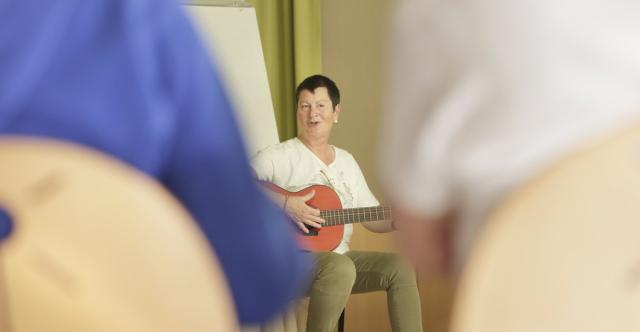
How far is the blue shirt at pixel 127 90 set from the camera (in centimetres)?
66

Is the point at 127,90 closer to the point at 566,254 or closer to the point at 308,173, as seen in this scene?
the point at 566,254

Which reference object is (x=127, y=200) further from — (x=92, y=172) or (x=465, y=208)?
(x=465, y=208)

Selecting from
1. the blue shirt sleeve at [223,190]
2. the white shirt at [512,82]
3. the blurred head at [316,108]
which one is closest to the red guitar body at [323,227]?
the blurred head at [316,108]

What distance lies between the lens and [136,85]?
67 cm

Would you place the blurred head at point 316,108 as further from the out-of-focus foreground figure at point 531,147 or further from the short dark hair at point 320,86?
the out-of-focus foreground figure at point 531,147

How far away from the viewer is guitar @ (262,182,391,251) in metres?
3.15

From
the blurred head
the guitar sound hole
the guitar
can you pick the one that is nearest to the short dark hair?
the blurred head

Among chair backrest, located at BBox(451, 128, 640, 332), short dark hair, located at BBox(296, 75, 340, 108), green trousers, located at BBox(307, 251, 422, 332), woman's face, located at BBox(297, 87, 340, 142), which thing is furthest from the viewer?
short dark hair, located at BBox(296, 75, 340, 108)

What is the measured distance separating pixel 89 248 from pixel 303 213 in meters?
2.47

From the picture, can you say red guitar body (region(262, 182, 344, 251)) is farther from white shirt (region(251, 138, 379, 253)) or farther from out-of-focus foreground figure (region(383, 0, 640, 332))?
out-of-focus foreground figure (region(383, 0, 640, 332))

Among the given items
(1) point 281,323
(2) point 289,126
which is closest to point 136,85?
(1) point 281,323

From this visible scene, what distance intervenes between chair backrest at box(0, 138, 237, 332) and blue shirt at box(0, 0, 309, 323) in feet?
0.13

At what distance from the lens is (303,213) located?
10.2 ft

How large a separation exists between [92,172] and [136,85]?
90 mm
